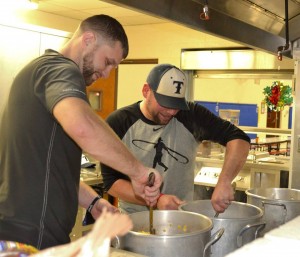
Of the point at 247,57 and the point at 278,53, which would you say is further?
the point at 247,57

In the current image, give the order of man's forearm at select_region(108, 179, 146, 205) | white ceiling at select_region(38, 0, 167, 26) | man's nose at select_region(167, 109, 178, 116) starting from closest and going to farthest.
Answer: man's forearm at select_region(108, 179, 146, 205), man's nose at select_region(167, 109, 178, 116), white ceiling at select_region(38, 0, 167, 26)

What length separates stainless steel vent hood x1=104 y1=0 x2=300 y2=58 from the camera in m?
1.25

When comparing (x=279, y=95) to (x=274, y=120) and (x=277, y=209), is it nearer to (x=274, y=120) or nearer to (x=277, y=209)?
(x=277, y=209)

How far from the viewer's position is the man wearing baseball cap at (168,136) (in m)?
1.84

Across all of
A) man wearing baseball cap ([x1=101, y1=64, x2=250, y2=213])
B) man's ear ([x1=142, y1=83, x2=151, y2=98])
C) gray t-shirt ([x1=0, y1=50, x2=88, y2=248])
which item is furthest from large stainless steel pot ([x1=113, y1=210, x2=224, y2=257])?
man's ear ([x1=142, y1=83, x2=151, y2=98])

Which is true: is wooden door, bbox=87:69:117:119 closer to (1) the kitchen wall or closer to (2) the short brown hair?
(1) the kitchen wall

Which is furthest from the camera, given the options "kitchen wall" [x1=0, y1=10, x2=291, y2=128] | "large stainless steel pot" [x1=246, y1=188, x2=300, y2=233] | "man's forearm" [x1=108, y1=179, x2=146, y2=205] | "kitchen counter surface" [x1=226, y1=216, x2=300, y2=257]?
"kitchen wall" [x1=0, y1=10, x2=291, y2=128]

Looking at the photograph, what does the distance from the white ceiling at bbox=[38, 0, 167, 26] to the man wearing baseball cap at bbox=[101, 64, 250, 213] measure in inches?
92.7

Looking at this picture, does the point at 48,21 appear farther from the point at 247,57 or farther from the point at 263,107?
the point at 263,107

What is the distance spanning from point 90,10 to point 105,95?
1206 millimetres

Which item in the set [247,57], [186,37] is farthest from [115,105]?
[247,57]

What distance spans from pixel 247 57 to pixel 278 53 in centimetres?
236

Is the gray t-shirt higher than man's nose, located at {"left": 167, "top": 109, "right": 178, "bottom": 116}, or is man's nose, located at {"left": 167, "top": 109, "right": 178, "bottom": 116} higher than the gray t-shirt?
man's nose, located at {"left": 167, "top": 109, "right": 178, "bottom": 116}

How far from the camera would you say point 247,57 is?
4133 mm
